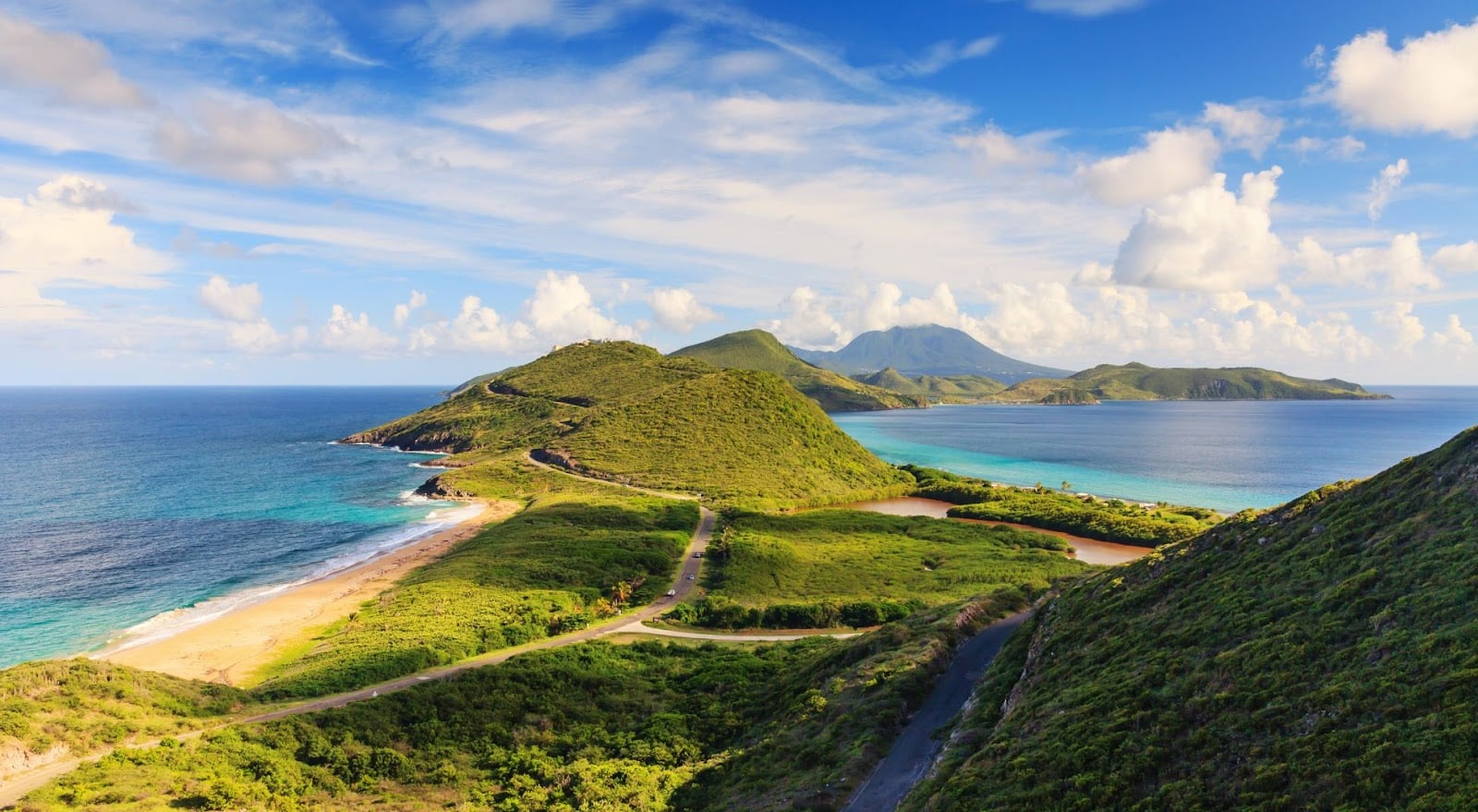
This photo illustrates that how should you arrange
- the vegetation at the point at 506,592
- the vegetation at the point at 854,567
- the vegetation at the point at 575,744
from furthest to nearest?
1. the vegetation at the point at 854,567
2. the vegetation at the point at 506,592
3. the vegetation at the point at 575,744

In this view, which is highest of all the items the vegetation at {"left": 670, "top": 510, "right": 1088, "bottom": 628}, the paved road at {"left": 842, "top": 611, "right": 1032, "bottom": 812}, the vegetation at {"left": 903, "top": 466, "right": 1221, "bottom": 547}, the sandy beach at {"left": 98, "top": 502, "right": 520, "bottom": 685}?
the paved road at {"left": 842, "top": 611, "right": 1032, "bottom": 812}

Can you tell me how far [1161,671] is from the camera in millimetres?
22641

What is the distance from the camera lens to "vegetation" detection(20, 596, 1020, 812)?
25.6m

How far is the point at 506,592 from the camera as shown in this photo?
202 ft

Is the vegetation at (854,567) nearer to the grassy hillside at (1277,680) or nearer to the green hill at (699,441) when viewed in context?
the grassy hillside at (1277,680)

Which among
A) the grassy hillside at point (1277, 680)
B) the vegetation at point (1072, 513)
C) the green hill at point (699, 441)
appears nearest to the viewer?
the grassy hillside at point (1277, 680)

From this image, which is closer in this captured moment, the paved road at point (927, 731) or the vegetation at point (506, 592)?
the paved road at point (927, 731)

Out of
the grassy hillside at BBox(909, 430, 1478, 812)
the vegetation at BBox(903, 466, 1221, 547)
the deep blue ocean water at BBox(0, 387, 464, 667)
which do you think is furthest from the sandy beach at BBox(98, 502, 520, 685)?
the vegetation at BBox(903, 466, 1221, 547)

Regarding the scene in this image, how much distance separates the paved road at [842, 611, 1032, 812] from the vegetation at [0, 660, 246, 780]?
31080mm

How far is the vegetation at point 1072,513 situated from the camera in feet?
289

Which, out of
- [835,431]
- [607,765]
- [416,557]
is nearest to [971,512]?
[835,431]

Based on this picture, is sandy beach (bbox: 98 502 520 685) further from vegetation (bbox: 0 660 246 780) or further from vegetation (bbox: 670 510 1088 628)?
A: vegetation (bbox: 670 510 1088 628)

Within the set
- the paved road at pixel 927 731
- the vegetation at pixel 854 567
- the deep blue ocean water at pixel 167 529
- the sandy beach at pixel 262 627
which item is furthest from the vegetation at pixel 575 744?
the deep blue ocean water at pixel 167 529

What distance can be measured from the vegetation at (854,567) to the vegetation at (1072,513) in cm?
952
